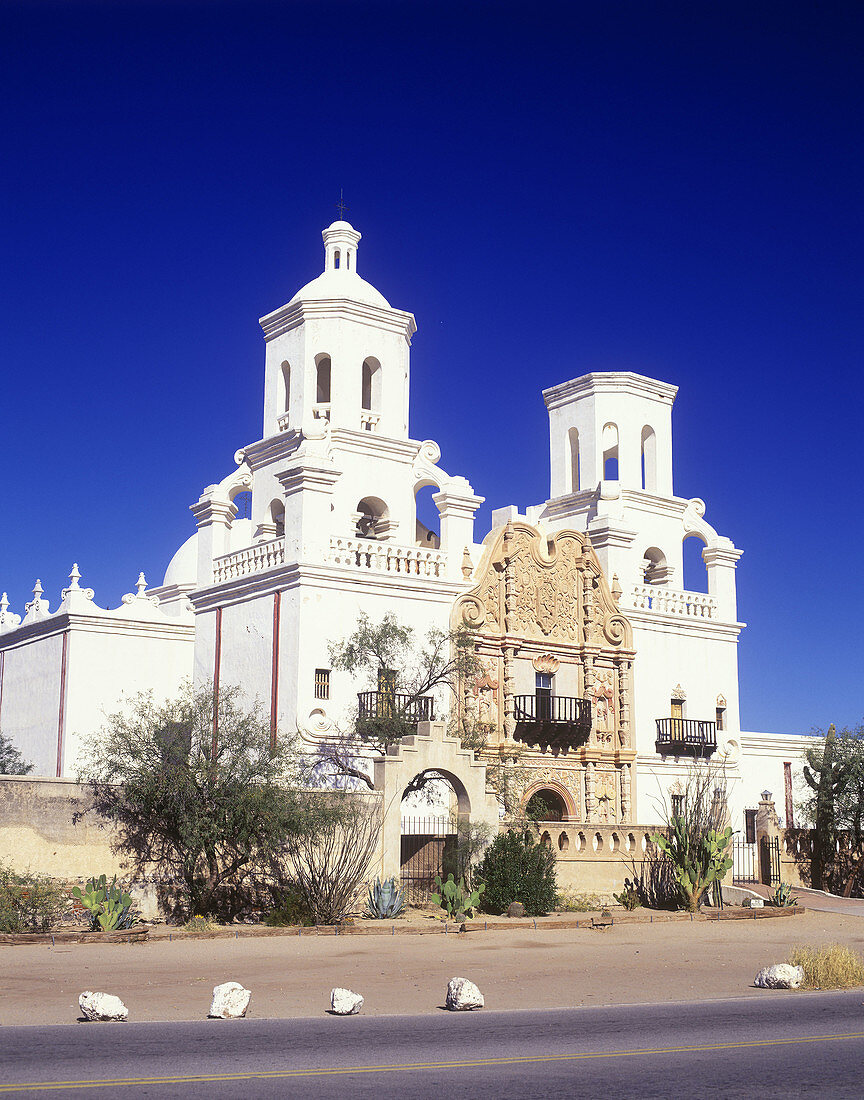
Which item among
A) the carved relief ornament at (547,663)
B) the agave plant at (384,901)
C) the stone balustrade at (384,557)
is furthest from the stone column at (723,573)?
the agave plant at (384,901)

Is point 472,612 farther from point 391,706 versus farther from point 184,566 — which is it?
point 184,566

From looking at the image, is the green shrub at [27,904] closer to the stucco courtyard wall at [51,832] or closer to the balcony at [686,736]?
the stucco courtyard wall at [51,832]

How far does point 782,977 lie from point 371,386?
2404cm

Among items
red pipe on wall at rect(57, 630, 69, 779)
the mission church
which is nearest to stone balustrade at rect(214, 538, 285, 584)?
the mission church

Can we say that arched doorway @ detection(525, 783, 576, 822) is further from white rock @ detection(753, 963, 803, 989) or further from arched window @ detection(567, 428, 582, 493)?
white rock @ detection(753, 963, 803, 989)

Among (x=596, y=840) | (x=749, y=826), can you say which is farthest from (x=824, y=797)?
(x=596, y=840)

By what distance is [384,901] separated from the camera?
24094 mm

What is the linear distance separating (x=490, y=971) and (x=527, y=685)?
16.4m

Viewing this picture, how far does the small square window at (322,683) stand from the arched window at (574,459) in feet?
44.9

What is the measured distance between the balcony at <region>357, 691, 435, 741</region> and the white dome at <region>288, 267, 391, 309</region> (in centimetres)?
1194

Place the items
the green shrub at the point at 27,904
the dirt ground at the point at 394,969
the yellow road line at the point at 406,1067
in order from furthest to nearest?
the green shrub at the point at 27,904, the dirt ground at the point at 394,969, the yellow road line at the point at 406,1067

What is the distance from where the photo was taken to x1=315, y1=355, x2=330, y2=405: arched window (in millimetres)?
36531

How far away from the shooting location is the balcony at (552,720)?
33031 mm

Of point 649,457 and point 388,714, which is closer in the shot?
point 388,714
